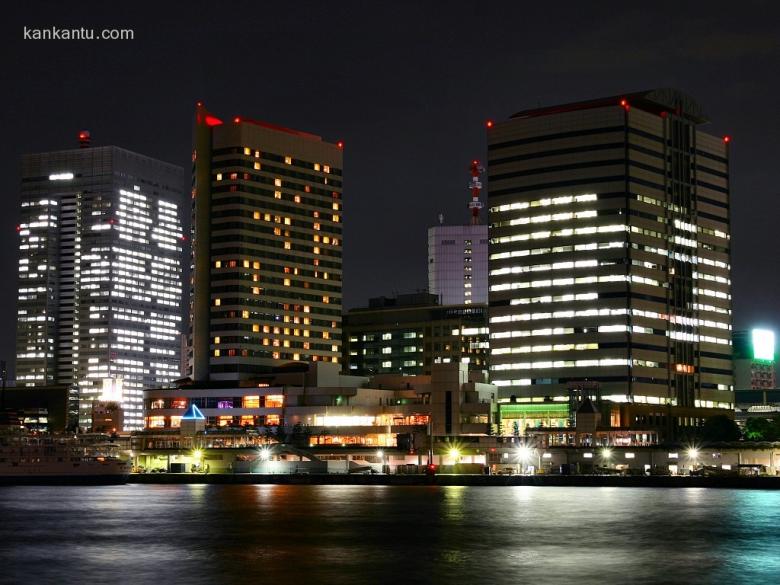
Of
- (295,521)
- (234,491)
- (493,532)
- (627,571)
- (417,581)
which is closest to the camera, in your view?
(417,581)

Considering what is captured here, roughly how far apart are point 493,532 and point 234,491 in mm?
92898

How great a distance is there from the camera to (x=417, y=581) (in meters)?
73.2

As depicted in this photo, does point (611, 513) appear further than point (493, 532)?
Yes

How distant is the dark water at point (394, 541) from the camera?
3039 inches

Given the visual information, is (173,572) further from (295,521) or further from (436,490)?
(436,490)

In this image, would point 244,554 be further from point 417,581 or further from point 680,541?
point 680,541

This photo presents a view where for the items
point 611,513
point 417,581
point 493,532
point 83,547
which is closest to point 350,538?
point 493,532

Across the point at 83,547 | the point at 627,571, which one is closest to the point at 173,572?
the point at 83,547

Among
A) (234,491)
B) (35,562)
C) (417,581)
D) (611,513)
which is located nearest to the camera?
(417,581)

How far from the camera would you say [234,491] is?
629ft

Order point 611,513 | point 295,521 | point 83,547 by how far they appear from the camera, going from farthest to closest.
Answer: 1. point 611,513
2. point 295,521
3. point 83,547

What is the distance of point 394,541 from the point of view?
324ft

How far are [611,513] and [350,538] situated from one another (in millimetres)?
37122

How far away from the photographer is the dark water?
253 feet
